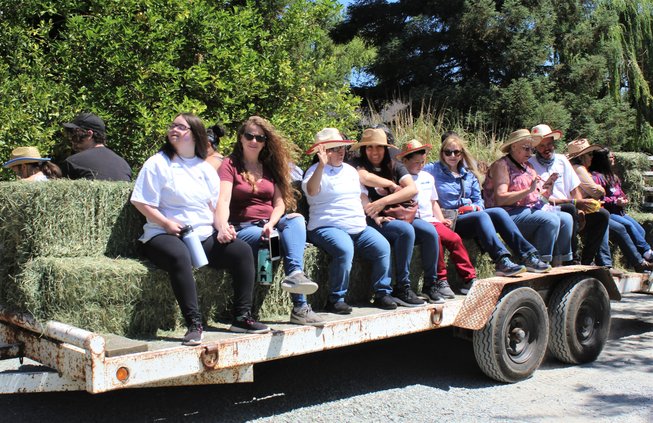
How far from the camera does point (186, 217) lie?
4809 mm

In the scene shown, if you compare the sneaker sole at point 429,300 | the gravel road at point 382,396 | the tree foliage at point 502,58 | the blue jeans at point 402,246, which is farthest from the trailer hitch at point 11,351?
the tree foliage at point 502,58

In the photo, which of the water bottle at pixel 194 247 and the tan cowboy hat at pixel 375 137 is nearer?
the water bottle at pixel 194 247

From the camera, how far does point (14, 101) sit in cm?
718

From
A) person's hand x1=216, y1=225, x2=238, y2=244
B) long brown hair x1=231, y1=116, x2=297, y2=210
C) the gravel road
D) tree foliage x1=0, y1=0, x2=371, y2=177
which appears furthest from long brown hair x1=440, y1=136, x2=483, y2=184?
person's hand x1=216, y1=225, x2=238, y2=244

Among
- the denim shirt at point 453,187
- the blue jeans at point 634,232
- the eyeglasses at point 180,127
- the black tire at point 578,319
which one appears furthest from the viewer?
the blue jeans at point 634,232

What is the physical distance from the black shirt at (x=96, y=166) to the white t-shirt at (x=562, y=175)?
4.35 m

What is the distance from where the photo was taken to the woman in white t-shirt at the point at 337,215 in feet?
18.1

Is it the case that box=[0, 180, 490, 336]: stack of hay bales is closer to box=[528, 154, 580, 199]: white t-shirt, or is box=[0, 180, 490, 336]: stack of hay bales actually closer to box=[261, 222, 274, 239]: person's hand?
box=[261, 222, 274, 239]: person's hand

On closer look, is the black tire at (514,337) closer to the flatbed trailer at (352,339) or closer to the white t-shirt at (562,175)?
the flatbed trailer at (352,339)

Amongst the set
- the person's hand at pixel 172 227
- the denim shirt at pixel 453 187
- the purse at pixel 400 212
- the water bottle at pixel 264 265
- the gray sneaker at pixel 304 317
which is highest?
the denim shirt at pixel 453 187

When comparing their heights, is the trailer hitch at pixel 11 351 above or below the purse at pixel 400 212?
below

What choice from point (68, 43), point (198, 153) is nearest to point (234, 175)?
point (198, 153)

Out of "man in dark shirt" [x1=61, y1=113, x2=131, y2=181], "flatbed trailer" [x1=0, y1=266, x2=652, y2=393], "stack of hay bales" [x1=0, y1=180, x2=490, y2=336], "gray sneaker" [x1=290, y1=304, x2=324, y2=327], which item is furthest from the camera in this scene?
"man in dark shirt" [x1=61, y1=113, x2=131, y2=181]

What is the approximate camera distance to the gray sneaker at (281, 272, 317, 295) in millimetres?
4762
